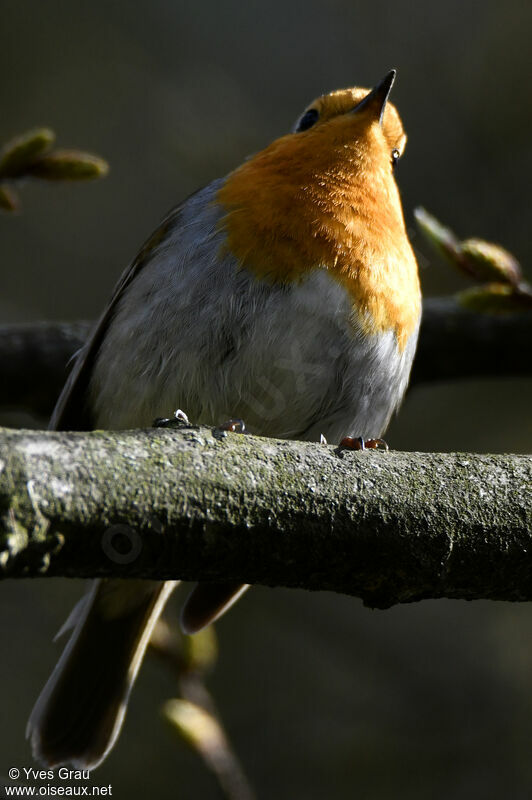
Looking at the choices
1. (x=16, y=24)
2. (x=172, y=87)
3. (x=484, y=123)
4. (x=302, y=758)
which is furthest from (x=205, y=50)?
(x=302, y=758)

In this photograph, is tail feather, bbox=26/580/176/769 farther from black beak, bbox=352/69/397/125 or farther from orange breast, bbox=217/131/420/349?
black beak, bbox=352/69/397/125

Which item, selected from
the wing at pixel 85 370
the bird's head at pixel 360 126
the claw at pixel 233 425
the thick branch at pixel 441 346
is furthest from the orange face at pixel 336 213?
the thick branch at pixel 441 346

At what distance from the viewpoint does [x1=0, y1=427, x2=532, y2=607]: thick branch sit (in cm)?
202

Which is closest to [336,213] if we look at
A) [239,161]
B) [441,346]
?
[441,346]

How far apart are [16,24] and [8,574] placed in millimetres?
5694

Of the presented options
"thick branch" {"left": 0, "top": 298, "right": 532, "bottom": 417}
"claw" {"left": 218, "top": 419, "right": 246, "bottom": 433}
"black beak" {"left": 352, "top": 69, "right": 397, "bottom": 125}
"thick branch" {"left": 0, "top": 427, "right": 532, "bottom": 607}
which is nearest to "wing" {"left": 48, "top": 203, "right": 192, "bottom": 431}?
"thick branch" {"left": 0, "top": 298, "right": 532, "bottom": 417}

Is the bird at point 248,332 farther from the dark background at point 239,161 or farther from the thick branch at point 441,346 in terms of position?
the dark background at point 239,161

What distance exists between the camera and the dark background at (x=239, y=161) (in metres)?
5.64

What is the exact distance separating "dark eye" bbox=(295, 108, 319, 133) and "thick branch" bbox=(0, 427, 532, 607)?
2.20 metres

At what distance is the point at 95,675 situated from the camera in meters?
3.97

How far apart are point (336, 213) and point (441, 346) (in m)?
1.22

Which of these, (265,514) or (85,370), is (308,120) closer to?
(85,370)

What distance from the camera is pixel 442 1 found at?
6762 mm

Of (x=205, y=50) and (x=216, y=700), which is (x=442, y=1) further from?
(x=216, y=700)
